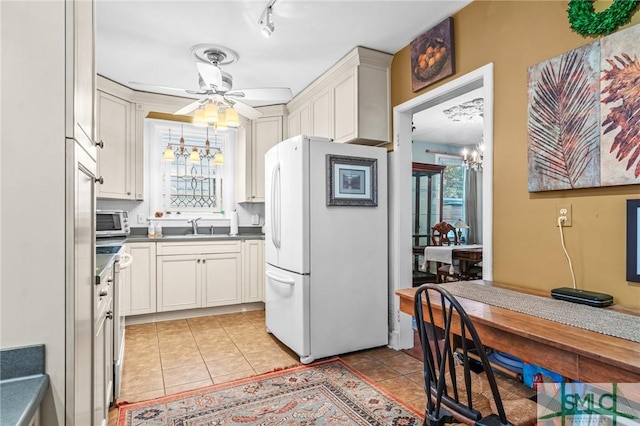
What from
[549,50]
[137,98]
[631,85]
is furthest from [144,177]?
[631,85]

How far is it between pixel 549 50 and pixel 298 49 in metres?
1.89

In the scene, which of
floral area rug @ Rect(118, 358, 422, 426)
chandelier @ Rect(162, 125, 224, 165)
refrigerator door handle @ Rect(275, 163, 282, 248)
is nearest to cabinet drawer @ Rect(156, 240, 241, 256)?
chandelier @ Rect(162, 125, 224, 165)

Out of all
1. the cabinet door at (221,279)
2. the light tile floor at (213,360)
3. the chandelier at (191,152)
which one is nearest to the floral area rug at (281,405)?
the light tile floor at (213,360)

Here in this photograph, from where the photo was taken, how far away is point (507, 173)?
7.01 ft

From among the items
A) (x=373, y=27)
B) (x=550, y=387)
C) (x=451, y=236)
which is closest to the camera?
(x=550, y=387)

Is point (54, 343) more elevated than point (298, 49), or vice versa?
point (298, 49)

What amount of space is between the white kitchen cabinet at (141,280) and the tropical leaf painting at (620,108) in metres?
3.88

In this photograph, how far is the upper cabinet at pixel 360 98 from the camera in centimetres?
305

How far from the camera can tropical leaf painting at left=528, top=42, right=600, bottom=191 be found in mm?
1692

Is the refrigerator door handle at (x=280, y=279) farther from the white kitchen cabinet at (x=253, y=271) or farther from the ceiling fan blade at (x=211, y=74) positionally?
the ceiling fan blade at (x=211, y=74)

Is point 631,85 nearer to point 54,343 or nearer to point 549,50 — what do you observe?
point 549,50

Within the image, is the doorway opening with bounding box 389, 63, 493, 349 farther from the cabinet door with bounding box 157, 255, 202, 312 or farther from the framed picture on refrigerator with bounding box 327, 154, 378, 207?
the cabinet door with bounding box 157, 255, 202, 312

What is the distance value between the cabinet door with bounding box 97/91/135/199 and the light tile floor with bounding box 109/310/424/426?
1490 mm

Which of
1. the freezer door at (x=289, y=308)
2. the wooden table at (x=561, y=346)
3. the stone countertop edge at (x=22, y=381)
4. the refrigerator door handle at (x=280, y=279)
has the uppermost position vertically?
the stone countertop edge at (x=22, y=381)
